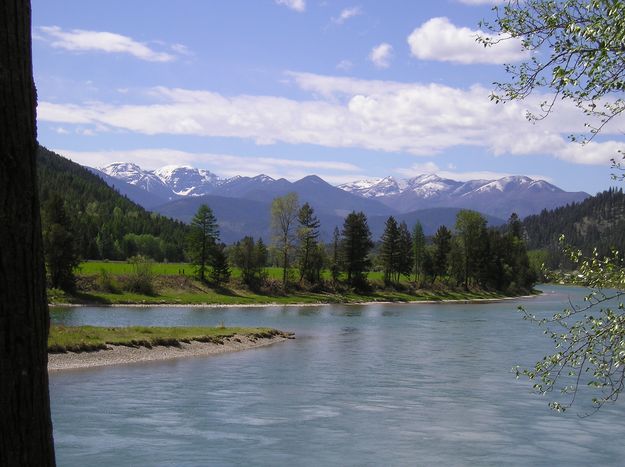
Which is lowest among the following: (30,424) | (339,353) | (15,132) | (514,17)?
(339,353)

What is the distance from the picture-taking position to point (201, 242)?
109 metres

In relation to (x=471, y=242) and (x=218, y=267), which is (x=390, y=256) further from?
(x=218, y=267)

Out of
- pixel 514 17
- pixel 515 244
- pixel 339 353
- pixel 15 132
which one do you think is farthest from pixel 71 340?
pixel 515 244

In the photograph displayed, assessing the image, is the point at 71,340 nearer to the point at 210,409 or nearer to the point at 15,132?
the point at 210,409

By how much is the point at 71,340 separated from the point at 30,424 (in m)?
38.0

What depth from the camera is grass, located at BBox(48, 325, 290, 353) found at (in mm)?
39250

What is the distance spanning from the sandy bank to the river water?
4.48 feet

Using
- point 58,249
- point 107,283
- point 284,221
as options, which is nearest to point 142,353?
point 58,249

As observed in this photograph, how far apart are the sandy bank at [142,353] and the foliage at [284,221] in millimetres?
61662

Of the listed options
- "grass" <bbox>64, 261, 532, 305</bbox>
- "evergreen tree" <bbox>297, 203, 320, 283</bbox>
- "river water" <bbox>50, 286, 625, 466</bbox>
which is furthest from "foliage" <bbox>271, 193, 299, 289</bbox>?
"river water" <bbox>50, 286, 625, 466</bbox>

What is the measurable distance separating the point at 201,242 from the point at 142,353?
67.3 meters

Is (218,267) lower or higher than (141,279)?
higher

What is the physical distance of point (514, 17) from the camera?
10.4 metres

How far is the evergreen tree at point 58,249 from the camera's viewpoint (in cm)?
8194
